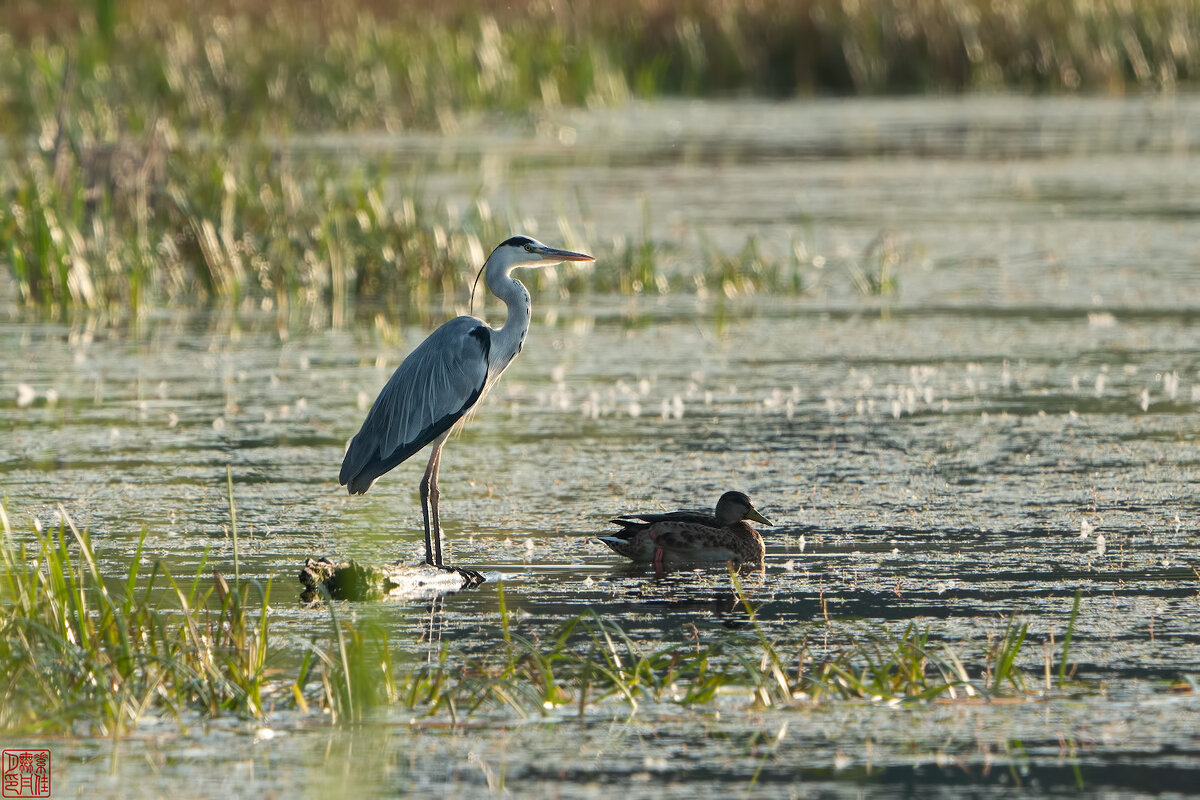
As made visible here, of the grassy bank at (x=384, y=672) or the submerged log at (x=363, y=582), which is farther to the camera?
the submerged log at (x=363, y=582)

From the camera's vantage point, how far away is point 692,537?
6633mm

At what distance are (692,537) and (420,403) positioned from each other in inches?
40.9

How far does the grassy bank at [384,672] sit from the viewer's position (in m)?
4.82

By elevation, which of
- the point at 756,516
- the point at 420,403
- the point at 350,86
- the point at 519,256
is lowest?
the point at 756,516

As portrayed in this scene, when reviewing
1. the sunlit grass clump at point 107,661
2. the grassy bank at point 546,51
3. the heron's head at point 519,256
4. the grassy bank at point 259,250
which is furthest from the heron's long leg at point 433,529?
the grassy bank at point 546,51

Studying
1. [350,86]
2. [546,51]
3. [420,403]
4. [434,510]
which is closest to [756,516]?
[434,510]

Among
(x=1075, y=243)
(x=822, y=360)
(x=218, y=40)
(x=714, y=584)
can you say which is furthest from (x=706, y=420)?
(x=218, y=40)

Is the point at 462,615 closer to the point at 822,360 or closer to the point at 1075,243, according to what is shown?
the point at 822,360

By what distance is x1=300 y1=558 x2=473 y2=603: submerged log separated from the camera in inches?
239

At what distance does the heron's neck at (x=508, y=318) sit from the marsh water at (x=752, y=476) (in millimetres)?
625

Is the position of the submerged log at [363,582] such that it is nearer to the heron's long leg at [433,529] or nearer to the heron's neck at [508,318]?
the heron's long leg at [433,529]

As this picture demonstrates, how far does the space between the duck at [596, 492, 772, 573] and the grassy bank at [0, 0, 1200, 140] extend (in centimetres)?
1419

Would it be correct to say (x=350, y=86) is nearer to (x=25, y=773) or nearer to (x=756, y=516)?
(x=756, y=516)

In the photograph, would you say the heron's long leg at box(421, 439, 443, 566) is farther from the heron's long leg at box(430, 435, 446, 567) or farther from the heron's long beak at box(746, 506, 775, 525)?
the heron's long beak at box(746, 506, 775, 525)
